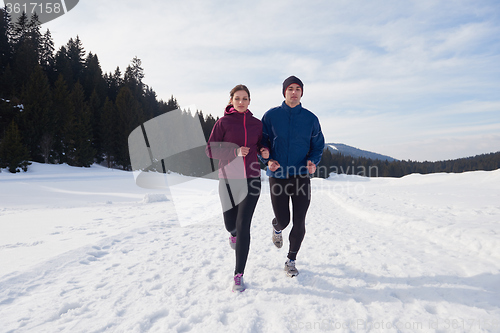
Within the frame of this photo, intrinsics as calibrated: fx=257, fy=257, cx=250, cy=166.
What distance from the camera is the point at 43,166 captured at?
24266mm

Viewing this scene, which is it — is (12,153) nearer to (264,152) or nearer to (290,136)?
(264,152)

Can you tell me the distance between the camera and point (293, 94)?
11.4 ft

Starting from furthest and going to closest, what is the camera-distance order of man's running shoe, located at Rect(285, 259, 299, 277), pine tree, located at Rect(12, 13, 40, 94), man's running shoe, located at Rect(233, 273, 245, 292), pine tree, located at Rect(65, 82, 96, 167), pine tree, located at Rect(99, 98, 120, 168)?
pine tree, located at Rect(99, 98, 120, 168) → pine tree, located at Rect(12, 13, 40, 94) → pine tree, located at Rect(65, 82, 96, 167) → man's running shoe, located at Rect(285, 259, 299, 277) → man's running shoe, located at Rect(233, 273, 245, 292)

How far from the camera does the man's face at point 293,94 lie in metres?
3.48

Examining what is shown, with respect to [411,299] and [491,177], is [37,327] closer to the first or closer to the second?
[411,299]

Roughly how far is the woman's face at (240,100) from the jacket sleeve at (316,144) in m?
1.04

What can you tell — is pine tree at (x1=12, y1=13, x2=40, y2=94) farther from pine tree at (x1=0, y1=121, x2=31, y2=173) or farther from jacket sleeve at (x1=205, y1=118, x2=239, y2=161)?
jacket sleeve at (x1=205, y1=118, x2=239, y2=161)

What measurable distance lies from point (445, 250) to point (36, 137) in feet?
113

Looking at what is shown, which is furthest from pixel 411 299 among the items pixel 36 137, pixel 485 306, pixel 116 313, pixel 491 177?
pixel 36 137

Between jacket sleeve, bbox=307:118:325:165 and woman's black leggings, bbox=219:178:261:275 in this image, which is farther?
jacket sleeve, bbox=307:118:325:165

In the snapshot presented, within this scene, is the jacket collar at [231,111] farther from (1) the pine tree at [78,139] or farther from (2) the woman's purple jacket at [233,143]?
(1) the pine tree at [78,139]

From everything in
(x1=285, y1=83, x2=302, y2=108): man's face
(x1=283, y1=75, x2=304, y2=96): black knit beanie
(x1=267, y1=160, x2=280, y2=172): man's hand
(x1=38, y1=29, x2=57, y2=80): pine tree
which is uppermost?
(x1=38, y1=29, x2=57, y2=80): pine tree

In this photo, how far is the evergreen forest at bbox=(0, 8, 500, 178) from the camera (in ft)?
86.7

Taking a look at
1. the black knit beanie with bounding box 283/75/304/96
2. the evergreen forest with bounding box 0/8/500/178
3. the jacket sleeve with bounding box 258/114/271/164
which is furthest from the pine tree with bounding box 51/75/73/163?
the black knit beanie with bounding box 283/75/304/96
